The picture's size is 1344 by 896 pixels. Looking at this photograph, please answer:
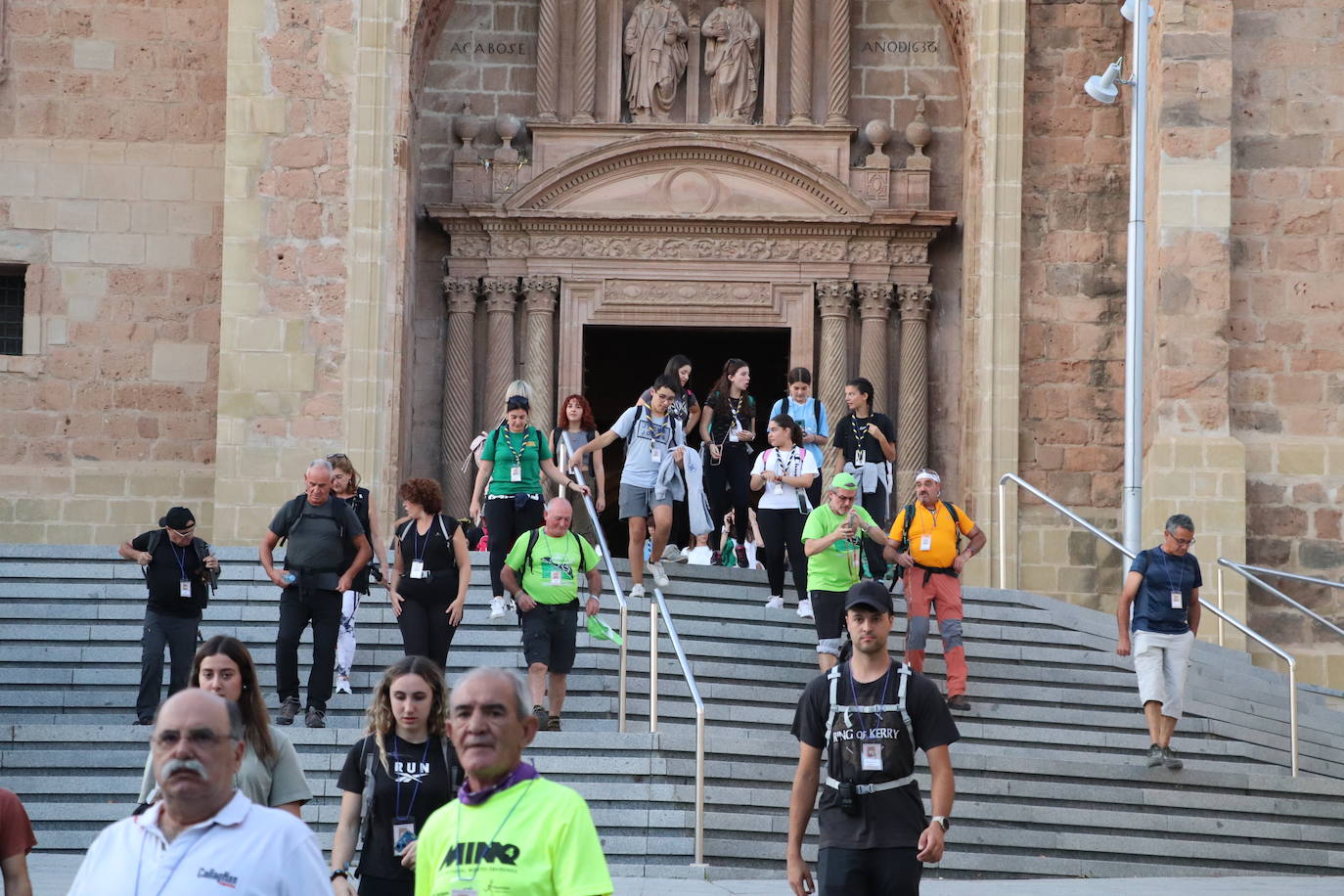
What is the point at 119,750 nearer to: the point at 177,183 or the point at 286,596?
the point at 286,596

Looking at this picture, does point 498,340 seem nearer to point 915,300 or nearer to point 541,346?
point 541,346

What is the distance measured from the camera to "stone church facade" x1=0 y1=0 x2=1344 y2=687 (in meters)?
19.0

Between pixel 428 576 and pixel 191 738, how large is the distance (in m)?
7.69

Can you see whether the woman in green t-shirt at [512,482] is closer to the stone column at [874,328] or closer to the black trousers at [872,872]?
the black trousers at [872,872]

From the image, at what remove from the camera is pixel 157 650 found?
1255 centimetres

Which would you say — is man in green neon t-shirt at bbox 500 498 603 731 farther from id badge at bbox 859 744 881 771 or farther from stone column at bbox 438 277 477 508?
stone column at bbox 438 277 477 508

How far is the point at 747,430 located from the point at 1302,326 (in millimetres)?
5873

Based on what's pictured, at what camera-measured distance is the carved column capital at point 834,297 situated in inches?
836

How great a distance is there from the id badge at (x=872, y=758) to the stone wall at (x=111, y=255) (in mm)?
14311

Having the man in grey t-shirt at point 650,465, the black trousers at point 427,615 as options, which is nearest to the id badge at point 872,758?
the black trousers at point 427,615


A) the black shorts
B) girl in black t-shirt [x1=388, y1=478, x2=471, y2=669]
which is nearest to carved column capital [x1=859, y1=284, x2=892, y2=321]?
the black shorts

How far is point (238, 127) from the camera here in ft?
64.6

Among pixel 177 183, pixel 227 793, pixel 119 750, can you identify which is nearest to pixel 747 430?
pixel 119 750

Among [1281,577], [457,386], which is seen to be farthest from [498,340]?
[1281,577]
